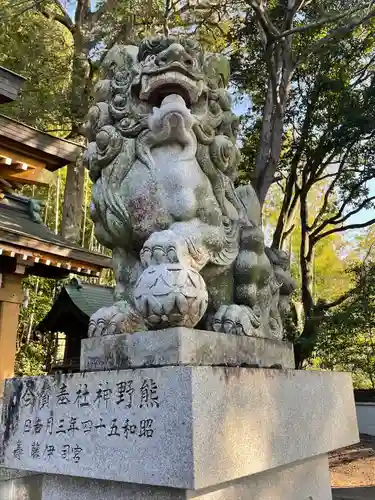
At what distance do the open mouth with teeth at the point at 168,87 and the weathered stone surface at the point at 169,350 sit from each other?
120 centimetres

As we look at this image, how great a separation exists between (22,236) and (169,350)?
15.0 feet

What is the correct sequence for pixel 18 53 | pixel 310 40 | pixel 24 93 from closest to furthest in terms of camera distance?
pixel 310 40 → pixel 24 93 → pixel 18 53

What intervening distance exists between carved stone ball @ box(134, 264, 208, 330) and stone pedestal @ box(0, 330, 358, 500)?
223 mm

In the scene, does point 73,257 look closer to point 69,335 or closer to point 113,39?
point 69,335

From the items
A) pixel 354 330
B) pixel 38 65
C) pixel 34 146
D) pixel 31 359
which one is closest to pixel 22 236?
pixel 34 146

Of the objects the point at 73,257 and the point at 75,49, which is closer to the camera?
the point at 73,257

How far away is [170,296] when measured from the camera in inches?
74.1

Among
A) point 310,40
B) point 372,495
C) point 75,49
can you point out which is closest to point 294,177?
point 310,40

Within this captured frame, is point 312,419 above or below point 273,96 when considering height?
below

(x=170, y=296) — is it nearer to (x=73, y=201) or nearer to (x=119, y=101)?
(x=119, y=101)

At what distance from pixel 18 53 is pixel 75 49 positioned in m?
1.62

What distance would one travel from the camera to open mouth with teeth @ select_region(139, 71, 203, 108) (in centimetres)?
236

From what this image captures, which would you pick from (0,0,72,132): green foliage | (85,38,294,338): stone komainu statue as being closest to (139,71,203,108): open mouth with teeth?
(85,38,294,338): stone komainu statue

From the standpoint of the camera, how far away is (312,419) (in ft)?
7.97
